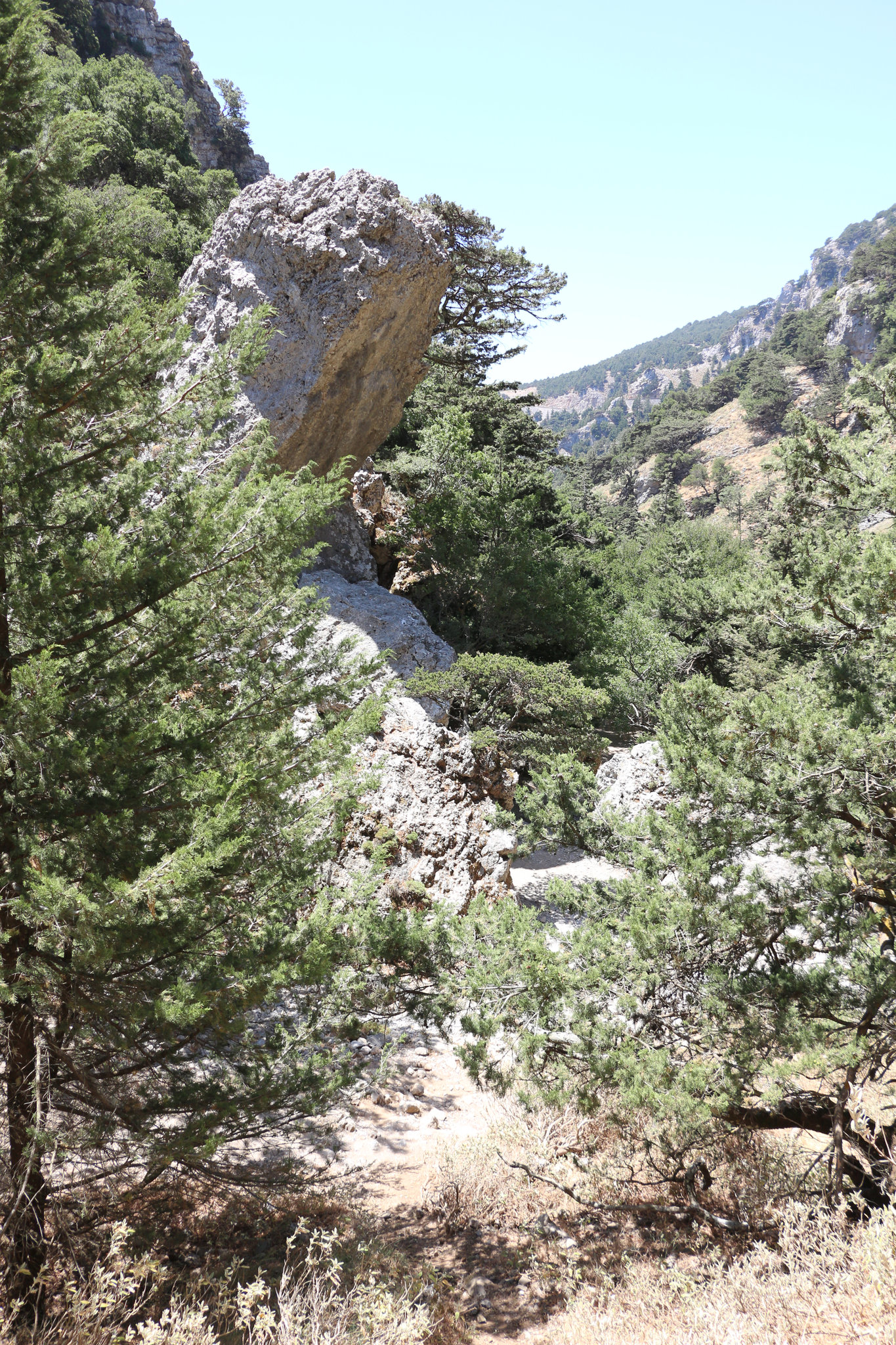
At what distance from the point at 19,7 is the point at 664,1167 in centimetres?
838

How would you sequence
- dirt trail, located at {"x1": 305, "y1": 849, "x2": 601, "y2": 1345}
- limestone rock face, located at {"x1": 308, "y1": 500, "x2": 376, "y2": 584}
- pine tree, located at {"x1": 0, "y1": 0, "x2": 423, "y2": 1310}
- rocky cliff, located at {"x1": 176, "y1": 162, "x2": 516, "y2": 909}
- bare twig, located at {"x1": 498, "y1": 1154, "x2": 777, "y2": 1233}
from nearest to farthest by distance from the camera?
pine tree, located at {"x1": 0, "y1": 0, "x2": 423, "y2": 1310}, bare twig, located at {"x1": 498, "y1": 1154, "x2": 777, "y2": 1233}, dirt trail, located at {"x1": 305, "y1": 849, "x2": 601, "y2": 1345}, rocky cliff, located at {"x1": 176, "y1": 162, "x2": 516, "y2": 909}, limestone rock face, located at {"x1": 308, "y1": 500, "x2": 376, "y2": 584}

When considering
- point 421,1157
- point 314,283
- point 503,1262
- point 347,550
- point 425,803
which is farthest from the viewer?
point 347,550

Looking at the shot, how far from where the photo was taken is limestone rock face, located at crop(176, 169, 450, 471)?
1059 centimetres

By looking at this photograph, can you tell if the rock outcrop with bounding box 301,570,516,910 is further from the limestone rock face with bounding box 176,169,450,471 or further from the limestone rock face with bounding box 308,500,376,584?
the limestone rock face with bounding box 176,169,450,471

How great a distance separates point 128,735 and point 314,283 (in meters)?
9.89

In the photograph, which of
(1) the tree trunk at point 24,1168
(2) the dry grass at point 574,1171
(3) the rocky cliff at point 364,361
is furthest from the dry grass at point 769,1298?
(3) the rocky cliff at point 364,361

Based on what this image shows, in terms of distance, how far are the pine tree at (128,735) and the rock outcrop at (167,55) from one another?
43.0 metres

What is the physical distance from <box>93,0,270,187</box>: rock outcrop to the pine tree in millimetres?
43024

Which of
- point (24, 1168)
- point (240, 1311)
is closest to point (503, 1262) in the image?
point (240, 1311)

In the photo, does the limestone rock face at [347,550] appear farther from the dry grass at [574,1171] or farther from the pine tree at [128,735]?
the dry grass at [574,1171]

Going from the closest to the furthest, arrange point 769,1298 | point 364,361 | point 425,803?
point 769,1298, point 425,803, point 364,361

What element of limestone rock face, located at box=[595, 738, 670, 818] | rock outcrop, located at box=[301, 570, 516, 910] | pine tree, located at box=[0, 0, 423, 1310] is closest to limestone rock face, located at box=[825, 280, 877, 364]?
limestone rock face, located at box=[595, 738, 670, 818]

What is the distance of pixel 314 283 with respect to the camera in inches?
425

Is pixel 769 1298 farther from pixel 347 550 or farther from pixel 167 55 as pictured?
pixel 167 55
